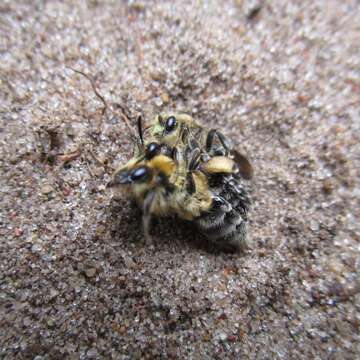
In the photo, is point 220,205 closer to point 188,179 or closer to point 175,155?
point 188,179

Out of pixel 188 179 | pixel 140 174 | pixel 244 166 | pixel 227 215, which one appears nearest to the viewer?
pixel 140 174

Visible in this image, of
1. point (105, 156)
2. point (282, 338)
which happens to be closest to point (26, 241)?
point (105, 156)

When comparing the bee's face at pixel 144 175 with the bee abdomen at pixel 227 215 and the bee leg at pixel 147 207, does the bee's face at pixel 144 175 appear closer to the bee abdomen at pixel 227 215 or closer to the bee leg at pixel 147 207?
the bee leg at pixel 147 207

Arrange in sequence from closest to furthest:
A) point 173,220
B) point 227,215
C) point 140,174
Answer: point 140,174 → point 227,215 → point 173,220

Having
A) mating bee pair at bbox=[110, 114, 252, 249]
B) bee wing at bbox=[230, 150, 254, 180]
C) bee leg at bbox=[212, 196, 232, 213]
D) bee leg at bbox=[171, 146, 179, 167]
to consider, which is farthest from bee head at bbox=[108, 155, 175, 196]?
bee wing at bbox=[230, 150, 254, 180]

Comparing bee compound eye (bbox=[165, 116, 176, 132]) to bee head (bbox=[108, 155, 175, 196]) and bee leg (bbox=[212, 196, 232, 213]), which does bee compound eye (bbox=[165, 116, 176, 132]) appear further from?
bee leg (bbox=[212, 196, 232, 213])

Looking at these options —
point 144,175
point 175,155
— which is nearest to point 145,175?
point 144,175

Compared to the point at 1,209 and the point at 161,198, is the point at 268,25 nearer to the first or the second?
the point at 161,198

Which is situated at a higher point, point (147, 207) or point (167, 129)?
point (167, 129)
